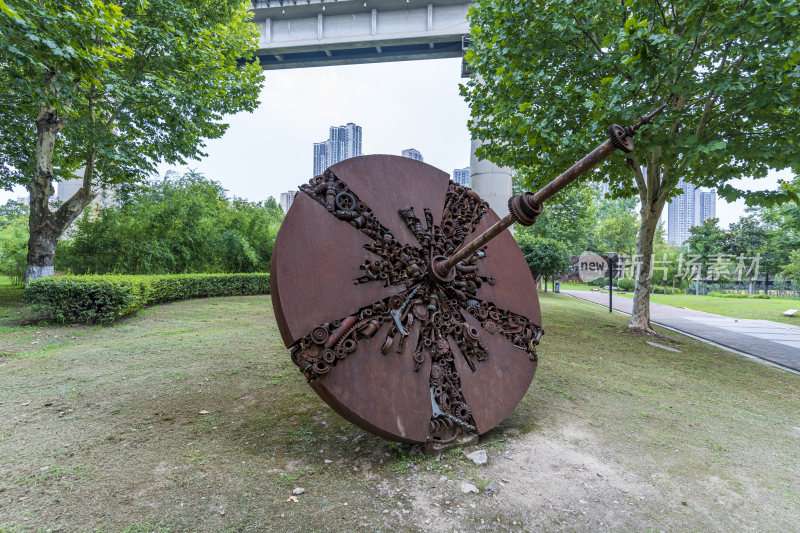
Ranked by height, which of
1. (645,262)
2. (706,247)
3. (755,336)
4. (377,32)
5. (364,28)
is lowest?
(755,336)

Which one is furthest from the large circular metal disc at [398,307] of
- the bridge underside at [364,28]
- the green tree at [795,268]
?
the green tree at [795,268]

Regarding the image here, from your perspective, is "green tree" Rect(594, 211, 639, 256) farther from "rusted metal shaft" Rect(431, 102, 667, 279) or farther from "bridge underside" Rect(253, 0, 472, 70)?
"rusted metal shaft" Rect(431, 102, 667, 279)

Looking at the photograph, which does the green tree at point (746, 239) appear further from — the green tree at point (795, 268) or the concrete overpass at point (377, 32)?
the concrete overpass at point (377, 32)

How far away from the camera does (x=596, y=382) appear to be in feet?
15.9

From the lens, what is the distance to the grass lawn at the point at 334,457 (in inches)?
80.4

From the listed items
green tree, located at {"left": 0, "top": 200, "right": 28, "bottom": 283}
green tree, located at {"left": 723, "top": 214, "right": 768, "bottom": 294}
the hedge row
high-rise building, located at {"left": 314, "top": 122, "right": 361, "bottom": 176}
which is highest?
high-rise building, located at {"left": 314, "top": 122, "right": 361, "bottom": 176}

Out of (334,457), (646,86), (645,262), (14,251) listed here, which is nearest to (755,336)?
(645,262)

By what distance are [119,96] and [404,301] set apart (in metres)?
8.73

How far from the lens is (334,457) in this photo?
2.65 metres

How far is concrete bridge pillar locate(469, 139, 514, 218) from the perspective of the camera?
47.2ft

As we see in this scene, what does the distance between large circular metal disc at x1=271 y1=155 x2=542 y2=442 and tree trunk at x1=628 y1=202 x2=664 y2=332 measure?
6460 millimetres

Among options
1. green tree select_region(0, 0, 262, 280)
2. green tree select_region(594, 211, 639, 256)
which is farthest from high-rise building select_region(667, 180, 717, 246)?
green tree select_region(0, 0, 262, 280)

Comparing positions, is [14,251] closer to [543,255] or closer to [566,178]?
[566,178]

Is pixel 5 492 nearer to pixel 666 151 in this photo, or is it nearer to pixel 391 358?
pixel 391 358
